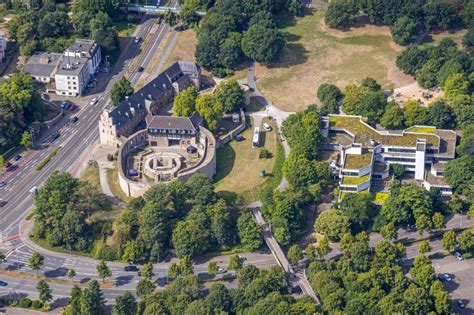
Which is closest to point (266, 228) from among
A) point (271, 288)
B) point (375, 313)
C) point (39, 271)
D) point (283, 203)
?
point (283, 203)

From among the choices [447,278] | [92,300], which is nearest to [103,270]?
[92,300]

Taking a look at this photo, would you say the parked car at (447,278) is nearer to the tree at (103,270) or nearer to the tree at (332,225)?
the tree at (332,225)

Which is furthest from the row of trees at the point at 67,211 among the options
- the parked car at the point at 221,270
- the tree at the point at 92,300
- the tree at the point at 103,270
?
the parked car at the point at 221,270

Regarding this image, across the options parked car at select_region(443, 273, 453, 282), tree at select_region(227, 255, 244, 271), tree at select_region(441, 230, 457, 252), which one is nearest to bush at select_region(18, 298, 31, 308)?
tree at select_region(227, 255, 244, 271)

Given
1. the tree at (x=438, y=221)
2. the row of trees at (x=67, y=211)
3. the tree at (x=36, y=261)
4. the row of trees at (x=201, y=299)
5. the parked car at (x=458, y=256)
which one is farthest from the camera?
the tree at (x=438, y=221)

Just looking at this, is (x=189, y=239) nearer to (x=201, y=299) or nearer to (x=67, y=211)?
(x=201, y=299)

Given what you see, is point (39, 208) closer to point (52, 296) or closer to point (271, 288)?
point (52, 296)

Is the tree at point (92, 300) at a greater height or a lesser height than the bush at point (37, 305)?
greater
